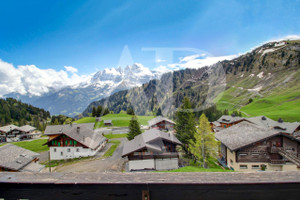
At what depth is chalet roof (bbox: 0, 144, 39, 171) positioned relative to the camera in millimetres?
22500

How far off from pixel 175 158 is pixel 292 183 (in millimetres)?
26332

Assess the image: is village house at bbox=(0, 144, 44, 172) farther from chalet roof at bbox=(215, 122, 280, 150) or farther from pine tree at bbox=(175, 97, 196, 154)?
chalet roof at bbox=(215, 122, 280, 150)

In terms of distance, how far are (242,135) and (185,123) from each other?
1055 cm

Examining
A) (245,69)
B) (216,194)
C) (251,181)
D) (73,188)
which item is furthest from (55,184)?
(245,69)

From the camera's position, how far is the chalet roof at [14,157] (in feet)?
73.8

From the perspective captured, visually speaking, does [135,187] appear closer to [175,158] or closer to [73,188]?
[73,188]

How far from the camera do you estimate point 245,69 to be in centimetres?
19400

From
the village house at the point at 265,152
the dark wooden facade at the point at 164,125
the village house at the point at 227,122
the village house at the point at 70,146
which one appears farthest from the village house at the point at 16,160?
the village house at the point at 227,122

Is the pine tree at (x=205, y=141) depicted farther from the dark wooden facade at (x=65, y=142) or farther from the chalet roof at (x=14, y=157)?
the chalet roof at (x=14, y=157)

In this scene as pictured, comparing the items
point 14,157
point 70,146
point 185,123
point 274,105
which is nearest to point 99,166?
point 70,146

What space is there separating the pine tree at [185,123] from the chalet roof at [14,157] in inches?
1101

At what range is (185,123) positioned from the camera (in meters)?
32.2

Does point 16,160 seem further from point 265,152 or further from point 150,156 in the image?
point 265,152

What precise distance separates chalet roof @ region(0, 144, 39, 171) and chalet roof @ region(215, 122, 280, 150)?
34116 mm
